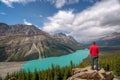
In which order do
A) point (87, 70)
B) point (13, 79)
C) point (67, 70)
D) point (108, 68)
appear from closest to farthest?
point (87, 70), point (67, 70), point (13, 79), point (108, 68)

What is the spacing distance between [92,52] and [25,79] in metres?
89.5

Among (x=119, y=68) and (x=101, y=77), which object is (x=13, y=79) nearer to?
(x=119, y=68)

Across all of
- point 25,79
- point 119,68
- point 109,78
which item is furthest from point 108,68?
point 109,78

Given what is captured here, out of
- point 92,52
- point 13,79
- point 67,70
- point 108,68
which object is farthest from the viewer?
point 108,68

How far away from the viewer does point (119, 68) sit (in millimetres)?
129625

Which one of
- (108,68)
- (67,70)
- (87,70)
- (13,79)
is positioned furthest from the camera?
(108,68)

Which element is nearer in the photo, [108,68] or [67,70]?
[67,70]

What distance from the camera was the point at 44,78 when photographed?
126 meters

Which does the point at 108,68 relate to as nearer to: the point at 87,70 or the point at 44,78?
the point at 44,78

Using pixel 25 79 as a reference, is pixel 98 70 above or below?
above

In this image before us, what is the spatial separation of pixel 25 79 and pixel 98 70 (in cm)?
8665

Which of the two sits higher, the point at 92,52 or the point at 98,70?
the point at 92,52

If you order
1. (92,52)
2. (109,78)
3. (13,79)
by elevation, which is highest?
(92,52)

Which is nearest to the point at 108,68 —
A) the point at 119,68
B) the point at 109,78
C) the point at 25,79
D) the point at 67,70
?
the point at 119,68
